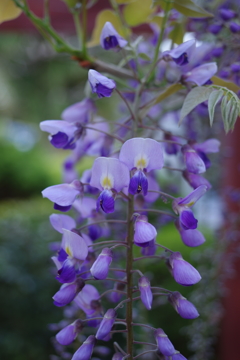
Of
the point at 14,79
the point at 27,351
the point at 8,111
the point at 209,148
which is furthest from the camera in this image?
the point at 8,111

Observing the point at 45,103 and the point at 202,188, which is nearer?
the point at 202,188

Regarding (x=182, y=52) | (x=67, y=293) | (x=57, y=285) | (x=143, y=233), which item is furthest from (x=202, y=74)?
(x=57, y=285)

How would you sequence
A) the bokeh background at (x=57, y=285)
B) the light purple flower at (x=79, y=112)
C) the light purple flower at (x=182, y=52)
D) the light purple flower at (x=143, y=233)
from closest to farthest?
the light purple flower at (x=143, y=233), the light purple flower at (x=182, y=52), the light purple flower at (x=79, y=112), the bokeh background at (x=57, y=285)

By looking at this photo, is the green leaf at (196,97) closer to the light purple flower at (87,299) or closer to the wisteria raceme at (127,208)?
the wisteria raceme at (127,208)

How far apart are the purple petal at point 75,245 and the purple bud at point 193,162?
7.4 inches

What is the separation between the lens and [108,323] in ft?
1.61

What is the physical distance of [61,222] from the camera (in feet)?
1.84

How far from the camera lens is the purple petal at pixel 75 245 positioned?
1.66ft

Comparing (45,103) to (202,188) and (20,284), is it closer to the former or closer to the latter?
(20,284)

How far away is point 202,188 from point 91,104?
11.2 inches

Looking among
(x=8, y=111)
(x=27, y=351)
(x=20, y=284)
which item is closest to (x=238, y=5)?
(x=20, y=284)

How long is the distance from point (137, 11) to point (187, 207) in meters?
0.49

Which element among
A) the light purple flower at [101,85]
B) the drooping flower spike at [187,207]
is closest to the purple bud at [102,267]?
the drooping flower spike at [187,207]

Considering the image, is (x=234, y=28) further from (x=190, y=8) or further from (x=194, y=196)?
(x=194, y=196)
